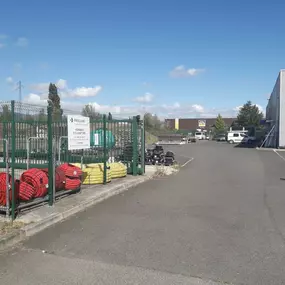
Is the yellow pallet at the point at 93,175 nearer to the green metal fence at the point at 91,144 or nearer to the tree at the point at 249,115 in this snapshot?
the green metal fence at the point at 91,144

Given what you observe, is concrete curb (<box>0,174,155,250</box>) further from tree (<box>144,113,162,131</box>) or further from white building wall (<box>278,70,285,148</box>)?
tree (<box>144,113,162,131</box>)

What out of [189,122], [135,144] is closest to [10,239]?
[135,144]

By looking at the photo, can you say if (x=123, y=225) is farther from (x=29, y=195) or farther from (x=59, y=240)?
(x=29, y=195)

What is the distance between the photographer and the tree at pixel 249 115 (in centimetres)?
8894

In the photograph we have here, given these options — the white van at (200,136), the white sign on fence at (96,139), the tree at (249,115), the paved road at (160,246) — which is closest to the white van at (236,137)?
the white van at (200,136)

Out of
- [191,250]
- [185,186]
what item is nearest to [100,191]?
[185,186]

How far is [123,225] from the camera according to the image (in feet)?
22.4

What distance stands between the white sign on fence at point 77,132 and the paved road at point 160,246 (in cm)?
167

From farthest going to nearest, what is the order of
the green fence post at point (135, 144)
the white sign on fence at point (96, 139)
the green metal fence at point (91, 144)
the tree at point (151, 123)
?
the tree at point (151, 123), the green fence post at point (135, 144), the white sign on fence at point (96, 139), the green metal fence at point (91, 144)

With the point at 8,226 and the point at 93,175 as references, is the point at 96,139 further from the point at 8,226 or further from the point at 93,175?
the point at 8,226

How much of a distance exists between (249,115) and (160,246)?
292ft

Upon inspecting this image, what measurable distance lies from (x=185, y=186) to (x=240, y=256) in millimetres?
6772

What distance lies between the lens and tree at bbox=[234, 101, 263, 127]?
292 feet

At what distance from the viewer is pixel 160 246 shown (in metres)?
5.57
